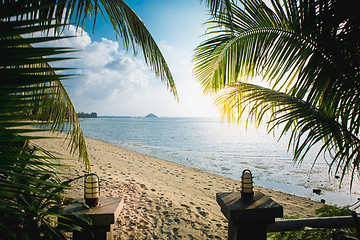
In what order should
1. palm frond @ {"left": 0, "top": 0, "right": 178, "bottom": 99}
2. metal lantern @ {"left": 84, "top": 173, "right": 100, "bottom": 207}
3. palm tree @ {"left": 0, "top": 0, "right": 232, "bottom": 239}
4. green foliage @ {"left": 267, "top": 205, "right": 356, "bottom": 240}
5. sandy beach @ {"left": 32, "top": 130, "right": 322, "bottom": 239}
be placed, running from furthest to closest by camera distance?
sandy beach @ {"left": 32, "top": 130, "right": 322, "bottom": 239} < palm frond @ {"left": 0, "top": 0, "right": 178, "bottom": 99} < green foliage @ {"left": 267, "top": 205, "right": 356, "bottom": 240} < metal lantern @ {"left": 84, "top": 173, "right": 100, "bottom": 207} < palm tree @ {"left": 0, "top": 0, "right": 232, "bottom": 239}

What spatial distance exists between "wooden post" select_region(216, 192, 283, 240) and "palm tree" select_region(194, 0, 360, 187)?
578 millimetres

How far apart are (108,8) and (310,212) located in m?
7.31

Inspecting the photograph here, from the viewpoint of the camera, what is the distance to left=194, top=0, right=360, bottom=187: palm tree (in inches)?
67.6

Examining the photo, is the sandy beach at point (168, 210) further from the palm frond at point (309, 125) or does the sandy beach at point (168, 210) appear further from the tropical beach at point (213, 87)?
the palm frond at point (309, 125)

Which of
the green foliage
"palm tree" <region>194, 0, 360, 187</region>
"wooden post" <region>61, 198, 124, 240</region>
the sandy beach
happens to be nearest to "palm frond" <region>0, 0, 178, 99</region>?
"palm tree" <region>194, 0, 360, 187</region>

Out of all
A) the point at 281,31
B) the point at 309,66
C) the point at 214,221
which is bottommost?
the point at 214,221

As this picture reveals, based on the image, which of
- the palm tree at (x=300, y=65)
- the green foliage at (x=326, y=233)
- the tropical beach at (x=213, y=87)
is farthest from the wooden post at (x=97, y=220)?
the green foliage at (x=326, y=233)

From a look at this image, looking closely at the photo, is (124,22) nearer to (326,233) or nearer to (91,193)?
(91,193)

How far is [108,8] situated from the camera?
2.31 meters

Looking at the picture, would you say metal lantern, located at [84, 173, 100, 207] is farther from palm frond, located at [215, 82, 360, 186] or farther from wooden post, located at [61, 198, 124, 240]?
palm frond, located at [215, 82, 360, 186]

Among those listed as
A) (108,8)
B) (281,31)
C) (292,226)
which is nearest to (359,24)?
(281,31)

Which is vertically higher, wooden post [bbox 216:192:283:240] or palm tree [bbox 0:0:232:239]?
palm tree [bbox 0:0:232:239]

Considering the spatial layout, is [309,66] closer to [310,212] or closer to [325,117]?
[325,117]

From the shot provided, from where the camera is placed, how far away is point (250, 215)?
154 cm
